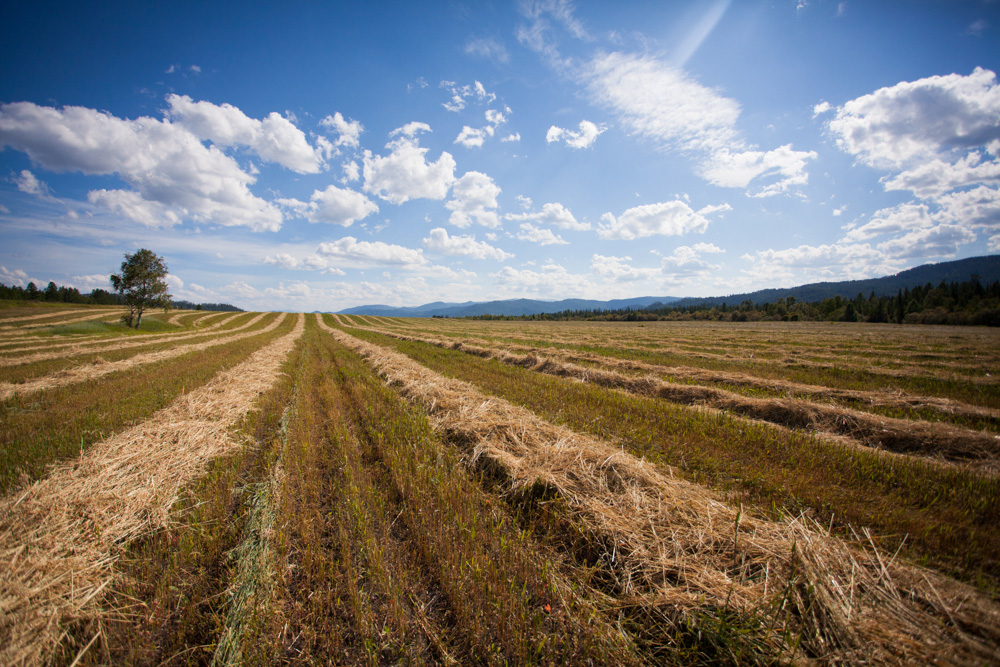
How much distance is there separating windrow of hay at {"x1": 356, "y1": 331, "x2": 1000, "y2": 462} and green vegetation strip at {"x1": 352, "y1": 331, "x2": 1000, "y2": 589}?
3.83ft

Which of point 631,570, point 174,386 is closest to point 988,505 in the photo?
point 631,570

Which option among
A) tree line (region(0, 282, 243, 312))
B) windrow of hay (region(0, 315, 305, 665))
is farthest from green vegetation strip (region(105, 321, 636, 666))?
tree line (region(0, 282, 243, 312))

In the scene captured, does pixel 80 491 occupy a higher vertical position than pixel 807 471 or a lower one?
higher

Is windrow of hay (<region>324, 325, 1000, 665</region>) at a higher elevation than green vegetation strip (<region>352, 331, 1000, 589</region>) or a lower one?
higher

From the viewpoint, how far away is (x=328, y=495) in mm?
4508

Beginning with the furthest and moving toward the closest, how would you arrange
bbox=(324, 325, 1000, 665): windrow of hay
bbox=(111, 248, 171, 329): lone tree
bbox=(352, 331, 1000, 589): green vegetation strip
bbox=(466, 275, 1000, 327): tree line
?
bbox=(466, 275, 1000, 327): tree line → bbox=(111, 248, 171, 329): lone tree → bbox=(352, 331, 1000, 589): green vegetation strip → bbox=(324, 325, 1000, 665): windrow of hay

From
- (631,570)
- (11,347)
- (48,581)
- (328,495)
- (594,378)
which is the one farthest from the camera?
(11,347)

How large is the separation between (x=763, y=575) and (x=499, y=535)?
2.40 meters

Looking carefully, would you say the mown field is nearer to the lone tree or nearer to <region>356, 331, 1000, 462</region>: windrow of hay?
<region>356, 331, 1000, 462</region>: windrow of hay

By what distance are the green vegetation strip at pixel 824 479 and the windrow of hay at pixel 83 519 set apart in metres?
6.29

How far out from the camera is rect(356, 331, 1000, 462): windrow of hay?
5.63 metres

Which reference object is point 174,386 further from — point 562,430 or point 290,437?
point 562,430

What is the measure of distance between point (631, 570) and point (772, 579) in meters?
1.11

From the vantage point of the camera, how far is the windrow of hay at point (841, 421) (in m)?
5.63
